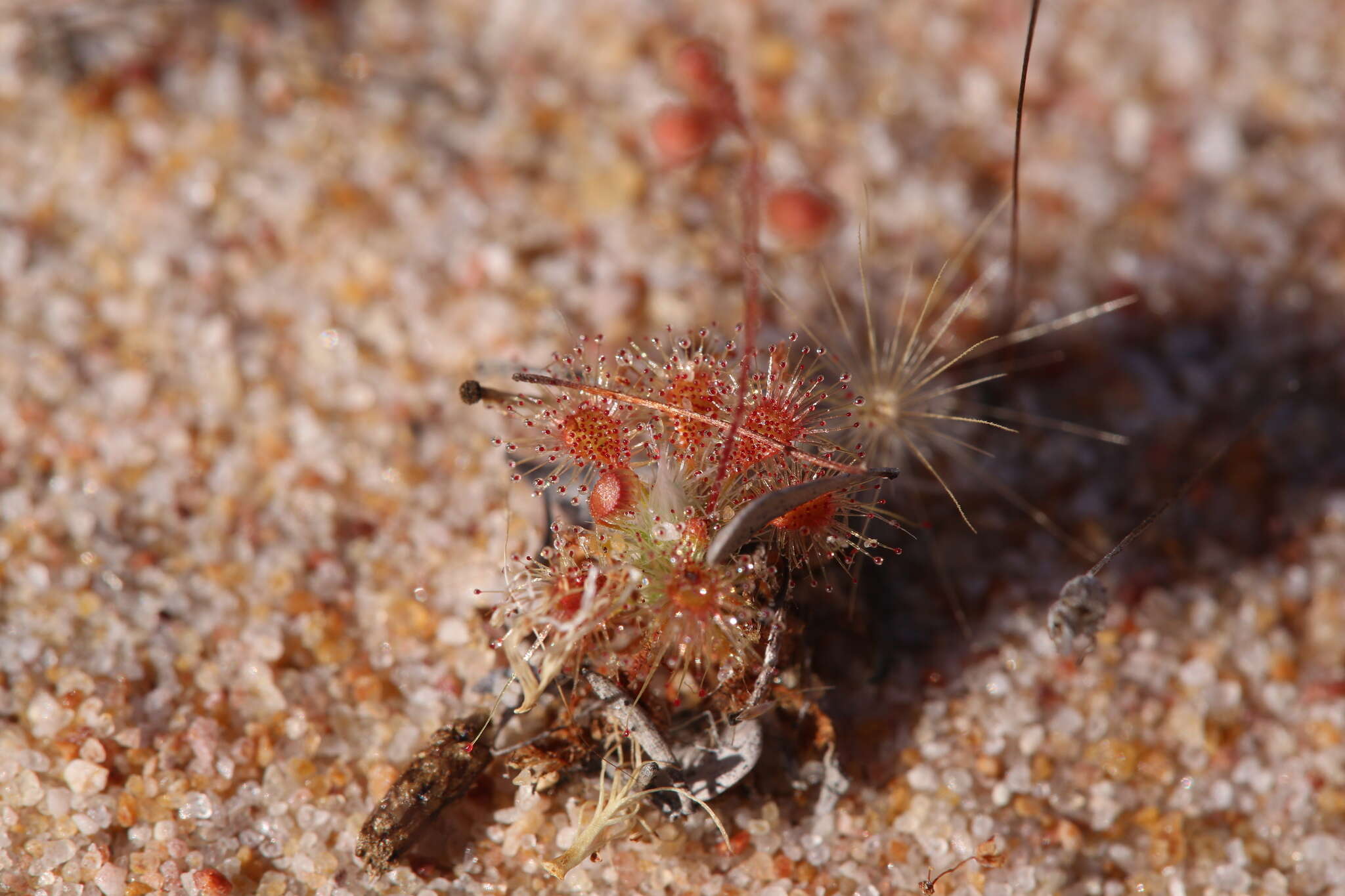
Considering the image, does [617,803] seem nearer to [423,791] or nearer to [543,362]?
[423,791]

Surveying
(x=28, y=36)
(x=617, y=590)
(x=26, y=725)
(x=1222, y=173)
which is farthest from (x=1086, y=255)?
(x=28, y=36)

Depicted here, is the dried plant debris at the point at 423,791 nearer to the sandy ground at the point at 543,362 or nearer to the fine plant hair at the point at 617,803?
the sandy ground at the point at 543,362

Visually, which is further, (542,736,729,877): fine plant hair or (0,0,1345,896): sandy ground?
(0,0,1345,896): sandy ground

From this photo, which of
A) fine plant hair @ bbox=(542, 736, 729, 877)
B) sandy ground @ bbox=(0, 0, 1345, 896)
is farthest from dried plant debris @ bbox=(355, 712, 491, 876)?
fine plant hair @ bbox=(542, 736, 729, 877)

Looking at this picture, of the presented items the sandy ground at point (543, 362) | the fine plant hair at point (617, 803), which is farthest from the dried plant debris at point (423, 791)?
the fine plant hair at point (617, 803)

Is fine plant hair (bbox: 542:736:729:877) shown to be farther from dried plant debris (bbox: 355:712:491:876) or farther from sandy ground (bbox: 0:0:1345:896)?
dried plant debris (bbox: 355:712:491:876)

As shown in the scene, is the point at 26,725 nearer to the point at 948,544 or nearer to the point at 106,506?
the point at 106,506

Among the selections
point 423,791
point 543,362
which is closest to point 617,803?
point 423,791
